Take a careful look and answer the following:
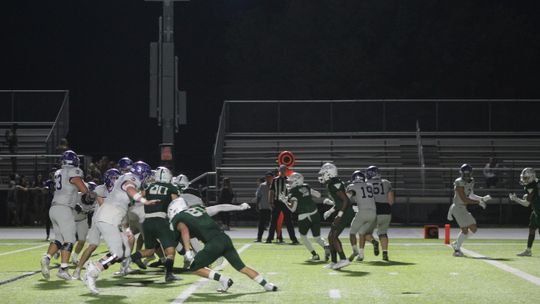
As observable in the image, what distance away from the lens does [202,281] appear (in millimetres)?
14141

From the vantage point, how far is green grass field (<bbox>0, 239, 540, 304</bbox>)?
12.1 m

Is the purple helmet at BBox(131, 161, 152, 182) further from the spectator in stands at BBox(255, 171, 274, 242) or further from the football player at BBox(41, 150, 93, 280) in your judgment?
the spectator in stands at BBox(255, 171, 274, 242)

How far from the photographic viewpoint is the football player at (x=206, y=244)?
41.0 feet

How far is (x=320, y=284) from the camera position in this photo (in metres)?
13.7

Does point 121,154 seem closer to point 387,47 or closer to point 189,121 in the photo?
point 189,121

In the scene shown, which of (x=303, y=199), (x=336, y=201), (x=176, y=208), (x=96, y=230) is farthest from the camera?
(x=303, y=199)

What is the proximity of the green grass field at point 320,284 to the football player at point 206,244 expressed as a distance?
224mm

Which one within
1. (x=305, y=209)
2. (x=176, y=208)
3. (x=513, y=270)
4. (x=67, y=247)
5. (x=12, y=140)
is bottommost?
(x=513, y=270)

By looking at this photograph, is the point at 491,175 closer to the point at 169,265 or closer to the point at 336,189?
the point at 336,189

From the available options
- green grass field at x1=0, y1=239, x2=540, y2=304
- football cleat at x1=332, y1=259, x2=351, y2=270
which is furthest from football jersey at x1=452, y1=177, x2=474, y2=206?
football cleat at x1=332, y1=259, x2=351, y2=270

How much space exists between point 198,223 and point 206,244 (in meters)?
0.30


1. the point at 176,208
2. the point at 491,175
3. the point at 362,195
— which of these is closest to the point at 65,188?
the point at 176,208

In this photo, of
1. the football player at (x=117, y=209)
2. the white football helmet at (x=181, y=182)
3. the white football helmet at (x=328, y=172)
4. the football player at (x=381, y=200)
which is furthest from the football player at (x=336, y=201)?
the football player at (x=117, y=209)

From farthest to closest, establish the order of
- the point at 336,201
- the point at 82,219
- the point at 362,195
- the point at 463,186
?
the point at 463,186, the point at 362,195, the point at 82,219, the point at 336,201
